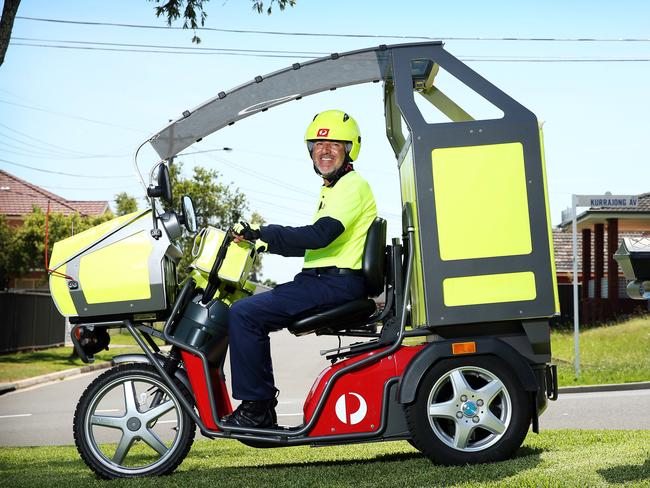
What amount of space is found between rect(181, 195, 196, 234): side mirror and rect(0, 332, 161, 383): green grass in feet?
53.5

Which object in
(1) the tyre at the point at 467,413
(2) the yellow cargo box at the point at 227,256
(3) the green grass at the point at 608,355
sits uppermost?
(2) the yellow cargo box at the point at 227,256

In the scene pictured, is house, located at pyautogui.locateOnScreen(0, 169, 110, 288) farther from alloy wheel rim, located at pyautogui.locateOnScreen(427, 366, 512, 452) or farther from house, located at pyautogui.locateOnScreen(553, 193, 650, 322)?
alloy wheel rim, located at pyautogui.locateOnScreen(427, 366, 512, 452)

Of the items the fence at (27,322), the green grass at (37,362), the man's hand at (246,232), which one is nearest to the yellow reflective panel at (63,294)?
the man's hand at (246,232)

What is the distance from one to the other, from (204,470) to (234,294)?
1131 mm

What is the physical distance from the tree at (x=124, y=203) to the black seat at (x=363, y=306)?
1821 inches

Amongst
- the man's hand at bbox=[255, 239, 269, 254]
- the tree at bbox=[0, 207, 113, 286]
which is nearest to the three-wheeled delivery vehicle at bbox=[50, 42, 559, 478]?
the man's hand at bbox=[255, 239, 269, 254]

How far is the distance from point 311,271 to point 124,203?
4744 cm

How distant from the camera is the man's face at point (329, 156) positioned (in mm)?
5766

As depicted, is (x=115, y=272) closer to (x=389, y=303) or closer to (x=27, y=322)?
(x=389, y=303)

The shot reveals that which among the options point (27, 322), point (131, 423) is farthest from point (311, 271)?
point (27, 322)

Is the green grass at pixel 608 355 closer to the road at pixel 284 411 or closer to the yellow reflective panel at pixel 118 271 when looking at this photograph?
the road at pixel 284 411

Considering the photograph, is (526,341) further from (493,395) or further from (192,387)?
(192,387)

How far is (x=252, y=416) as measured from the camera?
5.57 meters

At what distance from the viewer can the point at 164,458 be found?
5.74m
